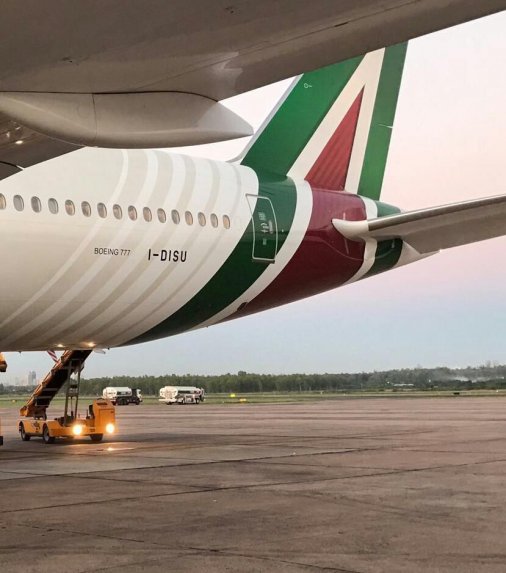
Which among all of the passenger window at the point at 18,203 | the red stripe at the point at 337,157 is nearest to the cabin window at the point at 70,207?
the passenger window at the point at 18,203

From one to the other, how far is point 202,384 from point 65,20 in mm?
124407

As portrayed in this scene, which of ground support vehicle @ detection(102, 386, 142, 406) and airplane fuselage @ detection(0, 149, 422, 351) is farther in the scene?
ground support vehicle @ detection(102, 386, 142, 406)

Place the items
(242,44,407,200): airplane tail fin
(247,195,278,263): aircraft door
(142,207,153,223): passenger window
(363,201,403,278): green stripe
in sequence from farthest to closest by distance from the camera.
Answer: (242,44,407,200): airplane tail fin < (363,201,403,278): green stripe < (247,195,278,263): aircraft door < (142,207,153,223): passenger window

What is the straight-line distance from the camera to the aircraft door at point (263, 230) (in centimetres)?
1725

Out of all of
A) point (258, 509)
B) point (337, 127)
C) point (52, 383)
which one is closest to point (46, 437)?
point (52, 383)

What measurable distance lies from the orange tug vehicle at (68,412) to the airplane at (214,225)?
1.88 m

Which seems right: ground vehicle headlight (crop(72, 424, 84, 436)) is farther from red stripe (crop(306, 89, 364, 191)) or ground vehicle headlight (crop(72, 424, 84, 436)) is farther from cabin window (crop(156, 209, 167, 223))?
red stripe (crop(306, 89, 364, 191))

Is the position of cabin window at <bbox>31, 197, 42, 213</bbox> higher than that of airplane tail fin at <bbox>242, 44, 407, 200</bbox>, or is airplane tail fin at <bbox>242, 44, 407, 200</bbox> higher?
airplane tail fin at <bbox>242, 44, 407, 200</bbox>

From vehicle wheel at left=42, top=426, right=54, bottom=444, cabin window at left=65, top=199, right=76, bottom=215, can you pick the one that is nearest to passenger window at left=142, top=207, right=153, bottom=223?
cabin window at left=65, top=199, right=76, bottom=215

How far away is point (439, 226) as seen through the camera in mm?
17328

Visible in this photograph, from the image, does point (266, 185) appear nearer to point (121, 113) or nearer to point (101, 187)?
point (101, 187)

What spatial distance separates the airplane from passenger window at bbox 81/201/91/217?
0.09 feet

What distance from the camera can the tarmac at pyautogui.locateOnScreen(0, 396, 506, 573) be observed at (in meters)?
6.12

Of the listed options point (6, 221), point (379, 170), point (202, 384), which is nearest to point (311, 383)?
point (202, 384)
